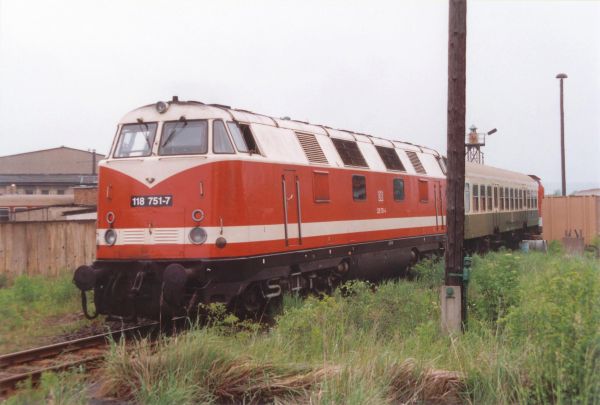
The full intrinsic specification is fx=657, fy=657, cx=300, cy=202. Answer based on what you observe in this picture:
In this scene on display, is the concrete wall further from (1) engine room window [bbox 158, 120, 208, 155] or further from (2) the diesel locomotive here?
(1) engine room window [bbox 158, 120, 208, 155]

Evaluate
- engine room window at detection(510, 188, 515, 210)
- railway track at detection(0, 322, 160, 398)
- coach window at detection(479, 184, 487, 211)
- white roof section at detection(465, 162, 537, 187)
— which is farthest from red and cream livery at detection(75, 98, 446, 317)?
engine room window at detection(510, 188, 515, 210)

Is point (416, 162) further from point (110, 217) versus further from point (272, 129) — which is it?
point (110, 217)

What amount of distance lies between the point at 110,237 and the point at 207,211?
5.83ft

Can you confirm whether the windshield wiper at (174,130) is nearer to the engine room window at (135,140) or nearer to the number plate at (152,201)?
the engine room window at (135,140)

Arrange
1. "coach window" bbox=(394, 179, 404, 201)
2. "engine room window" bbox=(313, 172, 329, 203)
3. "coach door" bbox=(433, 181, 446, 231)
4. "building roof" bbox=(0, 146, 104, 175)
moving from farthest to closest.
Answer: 1. "building roof" bbox=(0, 146, 104, 175)
2. "coach door" bbox=(433, 181, 446, 231)
3. "coach window" bbox=(394, 179, 404, 201)
4. "engine room window" bbox=(313, 172, 329, 203)

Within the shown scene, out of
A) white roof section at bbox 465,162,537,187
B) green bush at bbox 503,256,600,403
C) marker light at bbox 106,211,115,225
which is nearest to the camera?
green bush at bbox 503,256,600,403

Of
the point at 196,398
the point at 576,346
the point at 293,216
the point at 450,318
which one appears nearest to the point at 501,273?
the point at 450,318

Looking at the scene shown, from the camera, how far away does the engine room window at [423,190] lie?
16922 millimetres

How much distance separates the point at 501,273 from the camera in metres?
9.92

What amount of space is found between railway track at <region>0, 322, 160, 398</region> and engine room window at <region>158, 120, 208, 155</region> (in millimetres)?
2911

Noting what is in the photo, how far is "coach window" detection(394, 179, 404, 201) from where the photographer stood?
15367 mm

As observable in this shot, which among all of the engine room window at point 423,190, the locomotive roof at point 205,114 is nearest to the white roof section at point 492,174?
the engine room window at point 423,190

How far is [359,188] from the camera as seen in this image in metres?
13.6

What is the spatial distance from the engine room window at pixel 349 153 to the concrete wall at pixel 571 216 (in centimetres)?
1833
